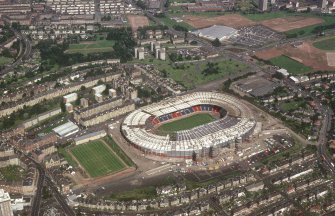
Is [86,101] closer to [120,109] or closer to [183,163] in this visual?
[120,109]

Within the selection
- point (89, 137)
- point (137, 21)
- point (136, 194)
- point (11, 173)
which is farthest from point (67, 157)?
point (137, 21)

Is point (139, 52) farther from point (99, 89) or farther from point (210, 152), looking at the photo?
point (210, 152)

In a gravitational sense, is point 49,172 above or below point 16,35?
below

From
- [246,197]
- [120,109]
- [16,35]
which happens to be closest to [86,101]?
[120,109]

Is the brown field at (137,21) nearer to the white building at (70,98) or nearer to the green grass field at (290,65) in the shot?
the green grass field at (290,65)

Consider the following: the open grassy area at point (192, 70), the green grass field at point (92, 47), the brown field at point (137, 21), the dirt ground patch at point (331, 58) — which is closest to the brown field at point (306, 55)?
the dirt ground patch at point (331, 58)

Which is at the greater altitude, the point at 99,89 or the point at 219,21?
the point at 219,21

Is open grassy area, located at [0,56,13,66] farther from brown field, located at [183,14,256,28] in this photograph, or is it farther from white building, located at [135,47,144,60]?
brown field, located at [183,14,256,28]
